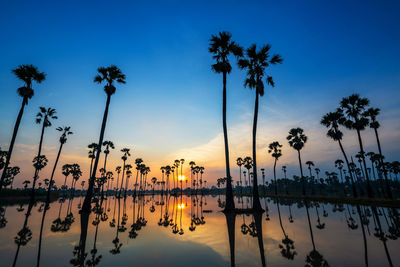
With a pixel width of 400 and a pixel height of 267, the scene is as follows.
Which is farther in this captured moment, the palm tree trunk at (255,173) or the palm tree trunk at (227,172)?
the palm tree trunk at (255,173)

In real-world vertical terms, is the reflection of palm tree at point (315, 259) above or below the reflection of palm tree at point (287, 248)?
above

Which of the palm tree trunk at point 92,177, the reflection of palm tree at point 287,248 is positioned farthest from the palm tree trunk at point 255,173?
the palm tree trunk at point 92,177

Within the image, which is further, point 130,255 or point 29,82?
point 29,82

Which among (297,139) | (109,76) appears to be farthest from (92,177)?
(297,139)

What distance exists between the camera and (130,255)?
21.0 feet

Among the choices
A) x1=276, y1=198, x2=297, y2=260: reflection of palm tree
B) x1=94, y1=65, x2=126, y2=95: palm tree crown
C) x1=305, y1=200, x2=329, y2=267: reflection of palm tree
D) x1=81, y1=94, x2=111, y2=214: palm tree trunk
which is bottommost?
x1=276, y1=198, x2=297, y2=260: reflection of palm tree

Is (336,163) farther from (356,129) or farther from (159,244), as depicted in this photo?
(159,244)

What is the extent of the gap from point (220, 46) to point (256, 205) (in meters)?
17.7

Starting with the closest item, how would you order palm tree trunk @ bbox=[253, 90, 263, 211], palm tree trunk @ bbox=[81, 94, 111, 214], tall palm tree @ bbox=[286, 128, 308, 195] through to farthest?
palm tree trunk @ bbox=[253, 90, 263, 211]
palm tree trunk @ bbox=[81, 94, 111, 214]
tall palm tree @ bbox=[286, 128, 308, 195]

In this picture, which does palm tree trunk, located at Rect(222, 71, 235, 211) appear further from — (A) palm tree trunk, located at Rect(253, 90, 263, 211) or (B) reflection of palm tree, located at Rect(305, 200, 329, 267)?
(B) reflection of palm tree, located at Rect(305, 200, 329, 267)

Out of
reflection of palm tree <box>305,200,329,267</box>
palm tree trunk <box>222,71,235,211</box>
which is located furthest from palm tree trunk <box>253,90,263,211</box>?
reflection of palm tree <box>305,200,329,267</box>

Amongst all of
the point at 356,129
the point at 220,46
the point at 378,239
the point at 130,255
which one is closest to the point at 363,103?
the point at 356,129

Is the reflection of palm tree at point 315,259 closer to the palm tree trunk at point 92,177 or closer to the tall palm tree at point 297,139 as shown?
the palm tree trunk at point 92,177

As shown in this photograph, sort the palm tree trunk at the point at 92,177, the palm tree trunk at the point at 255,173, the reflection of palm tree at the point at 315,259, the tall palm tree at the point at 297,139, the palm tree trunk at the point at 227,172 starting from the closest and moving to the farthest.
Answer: the reflection of palm tree at the point at 315,259, the palm tree trunk at the point at 227,172, the palm tree trunk at the point at 255,173, the palm tree trunk at the point at 92,177, the tall palm tree at the point at 297,139
